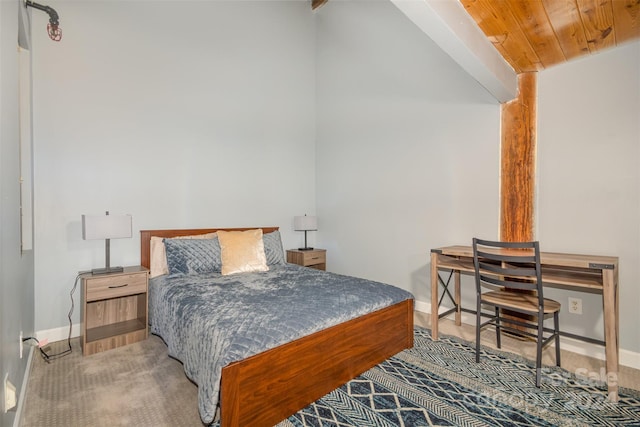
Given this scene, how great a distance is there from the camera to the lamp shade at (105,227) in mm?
2590

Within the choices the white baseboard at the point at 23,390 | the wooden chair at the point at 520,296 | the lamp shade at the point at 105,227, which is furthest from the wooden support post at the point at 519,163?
the white baseboard at the point at 23,390

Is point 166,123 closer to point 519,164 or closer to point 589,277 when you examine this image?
point 519,164

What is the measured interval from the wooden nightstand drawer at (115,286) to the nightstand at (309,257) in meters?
1.96

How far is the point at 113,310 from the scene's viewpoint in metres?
2.93

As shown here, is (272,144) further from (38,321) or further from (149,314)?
(38,321)

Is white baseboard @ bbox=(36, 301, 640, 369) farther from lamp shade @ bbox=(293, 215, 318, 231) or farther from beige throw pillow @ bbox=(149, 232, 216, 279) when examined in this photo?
lamp shade @ bbox=(293, 215, 318, 231)

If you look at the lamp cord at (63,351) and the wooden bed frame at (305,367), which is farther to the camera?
the lamp cord at (63,351)

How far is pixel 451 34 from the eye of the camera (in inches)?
70.6

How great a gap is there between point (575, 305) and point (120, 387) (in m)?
3.40

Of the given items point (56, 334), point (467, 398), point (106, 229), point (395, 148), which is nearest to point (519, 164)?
point (395, 148)

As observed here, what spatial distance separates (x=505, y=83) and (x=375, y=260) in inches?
92.6

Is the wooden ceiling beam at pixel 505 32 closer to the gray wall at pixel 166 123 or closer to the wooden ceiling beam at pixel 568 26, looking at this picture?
the wooden ceiling beam at pixel 568 26

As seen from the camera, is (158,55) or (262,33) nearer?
(158,55)

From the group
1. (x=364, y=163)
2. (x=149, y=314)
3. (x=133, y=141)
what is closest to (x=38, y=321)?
(x=149, y=314)
